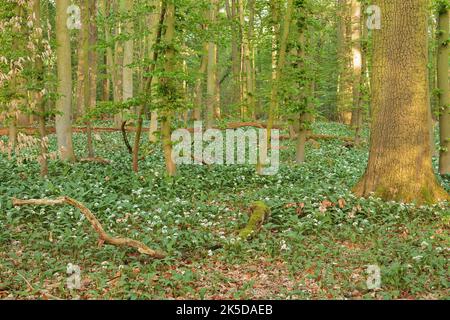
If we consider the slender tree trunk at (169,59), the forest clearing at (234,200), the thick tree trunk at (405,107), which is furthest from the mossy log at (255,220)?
the slender tree trunk at (169,59)

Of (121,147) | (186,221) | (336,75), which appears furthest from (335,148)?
(336,75)

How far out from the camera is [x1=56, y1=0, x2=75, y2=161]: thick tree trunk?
43.9 feet

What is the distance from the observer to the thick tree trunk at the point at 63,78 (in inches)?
527

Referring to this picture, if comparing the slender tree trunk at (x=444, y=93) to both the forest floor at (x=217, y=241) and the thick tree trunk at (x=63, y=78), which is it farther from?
the thick tree trunk at (x=63, y=78)

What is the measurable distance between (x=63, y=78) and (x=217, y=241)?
8.55 metres

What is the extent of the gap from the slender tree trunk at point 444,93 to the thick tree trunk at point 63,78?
10.8m

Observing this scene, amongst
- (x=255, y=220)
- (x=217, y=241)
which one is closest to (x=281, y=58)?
(x=255, y=220)

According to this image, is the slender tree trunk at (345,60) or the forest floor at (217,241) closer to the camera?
the forest floor at (217,241)

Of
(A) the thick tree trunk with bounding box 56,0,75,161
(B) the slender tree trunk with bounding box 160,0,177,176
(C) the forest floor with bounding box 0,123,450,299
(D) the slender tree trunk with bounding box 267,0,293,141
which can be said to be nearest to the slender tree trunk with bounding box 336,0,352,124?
(D) the slender tree trunk with bounding box 267,0,293,141

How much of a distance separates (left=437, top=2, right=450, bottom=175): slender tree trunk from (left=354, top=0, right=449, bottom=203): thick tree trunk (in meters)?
4.23

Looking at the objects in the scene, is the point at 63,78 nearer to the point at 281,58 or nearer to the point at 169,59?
the point at 169,59
